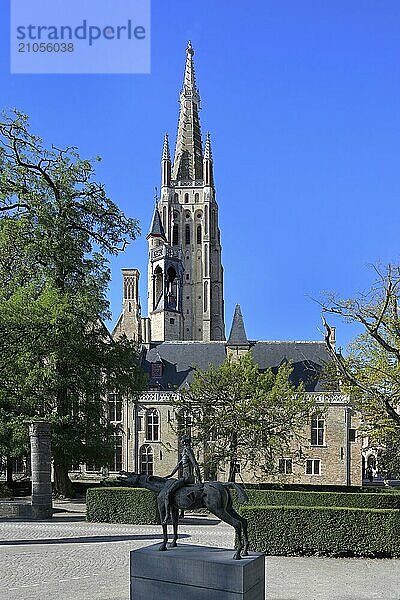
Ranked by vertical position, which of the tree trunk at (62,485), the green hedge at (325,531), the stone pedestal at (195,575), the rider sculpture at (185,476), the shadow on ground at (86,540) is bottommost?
the tree trunk at (62,485)

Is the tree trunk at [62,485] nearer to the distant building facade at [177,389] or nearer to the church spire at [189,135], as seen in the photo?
the distant building facade at [177,389]

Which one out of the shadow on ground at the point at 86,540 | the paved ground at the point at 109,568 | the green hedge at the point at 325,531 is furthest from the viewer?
the shadow on ground at the point at 86,540

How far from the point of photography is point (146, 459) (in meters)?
54.5

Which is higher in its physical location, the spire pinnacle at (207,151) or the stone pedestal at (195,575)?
the spire pinnacle at (207,151)

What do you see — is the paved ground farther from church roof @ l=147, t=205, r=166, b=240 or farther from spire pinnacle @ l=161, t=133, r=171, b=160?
spire pinnacle @ l=161, t=133, r=171, b=160

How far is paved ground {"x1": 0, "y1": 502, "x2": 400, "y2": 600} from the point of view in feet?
45.7

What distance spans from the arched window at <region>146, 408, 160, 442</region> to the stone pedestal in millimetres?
42048

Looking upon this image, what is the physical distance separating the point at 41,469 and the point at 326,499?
432 inches

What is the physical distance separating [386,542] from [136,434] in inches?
1459

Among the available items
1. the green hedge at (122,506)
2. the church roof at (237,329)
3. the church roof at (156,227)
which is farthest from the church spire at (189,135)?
the green hedge at (122,506)

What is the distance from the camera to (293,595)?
1372cm

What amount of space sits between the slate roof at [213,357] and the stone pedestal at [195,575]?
42.0 metres

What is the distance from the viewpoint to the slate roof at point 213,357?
54469mm

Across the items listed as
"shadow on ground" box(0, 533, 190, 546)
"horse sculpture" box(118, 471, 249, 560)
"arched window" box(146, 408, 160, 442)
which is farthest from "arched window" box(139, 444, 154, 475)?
"horse sculpture" box(118, 471, 249, 560)
